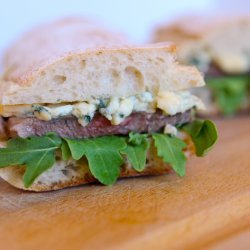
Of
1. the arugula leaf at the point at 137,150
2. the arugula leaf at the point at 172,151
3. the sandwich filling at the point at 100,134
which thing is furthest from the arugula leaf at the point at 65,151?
the arugula leaf at the point at 172,151

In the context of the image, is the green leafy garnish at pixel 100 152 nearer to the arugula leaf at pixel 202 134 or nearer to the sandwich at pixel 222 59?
the arugula leaf at pixel 202 134

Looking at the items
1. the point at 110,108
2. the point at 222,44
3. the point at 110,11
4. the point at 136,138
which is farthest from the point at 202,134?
the point at 110,11

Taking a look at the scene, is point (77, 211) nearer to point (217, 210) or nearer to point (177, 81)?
point (217, 210)

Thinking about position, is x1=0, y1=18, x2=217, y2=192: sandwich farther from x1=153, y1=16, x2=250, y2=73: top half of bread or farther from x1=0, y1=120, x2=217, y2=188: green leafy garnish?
x1=153, y1=16, x2=250, y2=73: top half of bread

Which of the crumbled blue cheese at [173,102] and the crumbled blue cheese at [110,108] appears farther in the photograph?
the crumbled blue cheese at [173,102]

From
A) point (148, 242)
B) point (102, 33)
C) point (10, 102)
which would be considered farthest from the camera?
point (102, 33)

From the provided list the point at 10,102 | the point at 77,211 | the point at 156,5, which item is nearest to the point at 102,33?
the point at 10,102
